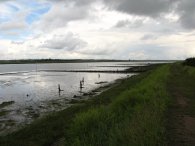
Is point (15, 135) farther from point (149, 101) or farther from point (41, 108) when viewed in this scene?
point (41, 108)

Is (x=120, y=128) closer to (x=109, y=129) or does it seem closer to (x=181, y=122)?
(x=109, y=129)

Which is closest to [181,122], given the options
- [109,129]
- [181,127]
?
[181,127]

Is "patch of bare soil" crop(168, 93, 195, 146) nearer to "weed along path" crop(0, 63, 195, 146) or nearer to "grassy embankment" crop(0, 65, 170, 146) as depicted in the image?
"weed along path" crop(0, 63, 195, 146)

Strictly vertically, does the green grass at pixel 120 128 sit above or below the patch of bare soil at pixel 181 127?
above

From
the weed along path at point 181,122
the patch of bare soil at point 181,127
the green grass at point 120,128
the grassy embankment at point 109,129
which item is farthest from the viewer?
the weed along path at point 181,122

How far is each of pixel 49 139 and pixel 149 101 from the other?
6.14 metres

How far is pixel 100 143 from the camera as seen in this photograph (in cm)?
1038

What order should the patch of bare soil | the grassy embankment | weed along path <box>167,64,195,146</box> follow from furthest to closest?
weed along path <box>167,64,195,146</box> → the patch of bare soil → the grassy embankment

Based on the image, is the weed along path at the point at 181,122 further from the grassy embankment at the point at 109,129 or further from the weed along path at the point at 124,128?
the grassy embankment at the point at 109,129

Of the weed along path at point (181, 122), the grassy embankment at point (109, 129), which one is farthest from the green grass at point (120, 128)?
the weed along path at point (181, 122)

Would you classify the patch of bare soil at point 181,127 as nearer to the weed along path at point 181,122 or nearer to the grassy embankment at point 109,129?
the weed along path at point 181,122

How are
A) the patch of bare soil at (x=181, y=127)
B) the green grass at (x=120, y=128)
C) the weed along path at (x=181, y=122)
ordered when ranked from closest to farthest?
1. the green grass at (x=120, y=128)
2. the patch of bare soil at (x=181, y=127)
3. the weed along path at (x=181, y=122)

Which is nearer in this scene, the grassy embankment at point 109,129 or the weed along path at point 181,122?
the grassy embankment at point 109,129

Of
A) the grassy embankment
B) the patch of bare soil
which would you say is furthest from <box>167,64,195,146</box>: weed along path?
the grassy embankment
